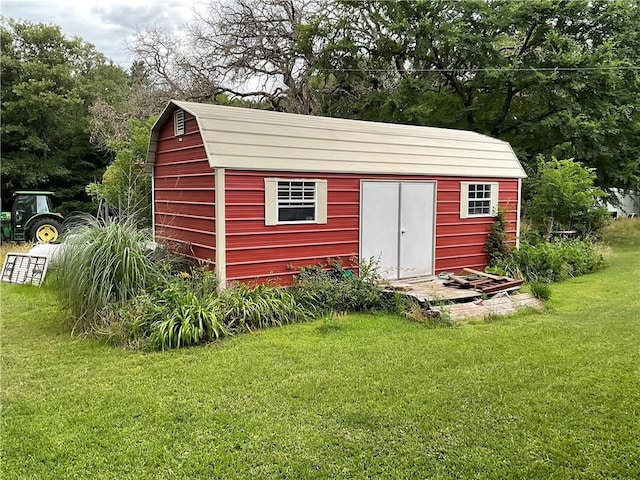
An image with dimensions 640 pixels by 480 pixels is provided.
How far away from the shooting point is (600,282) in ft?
30.0

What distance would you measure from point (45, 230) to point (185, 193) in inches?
280

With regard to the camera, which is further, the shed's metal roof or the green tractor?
the green tractor

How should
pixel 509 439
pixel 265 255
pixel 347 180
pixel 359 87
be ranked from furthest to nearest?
1. pixel 359 87
2. pixel 347 180
3. pixel 265 255
4. pixel 509 439

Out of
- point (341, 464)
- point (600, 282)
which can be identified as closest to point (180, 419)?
point (341, 464)

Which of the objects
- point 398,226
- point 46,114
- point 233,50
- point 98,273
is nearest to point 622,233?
point 398,226

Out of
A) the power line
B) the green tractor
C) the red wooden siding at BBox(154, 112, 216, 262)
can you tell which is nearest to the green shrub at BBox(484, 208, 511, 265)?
the red wooden siding at BBox(154, 112, 216, 262)

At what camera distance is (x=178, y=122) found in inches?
311

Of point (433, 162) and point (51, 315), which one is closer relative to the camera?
point (51, 315)

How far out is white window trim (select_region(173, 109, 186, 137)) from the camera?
306 inches

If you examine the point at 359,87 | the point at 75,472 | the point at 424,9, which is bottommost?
the point at 75,472

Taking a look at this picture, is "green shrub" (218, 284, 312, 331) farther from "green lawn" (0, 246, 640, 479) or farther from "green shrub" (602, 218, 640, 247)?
"green shrub" (602, 218, 640, 247)

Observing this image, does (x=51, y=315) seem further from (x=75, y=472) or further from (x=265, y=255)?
(x=75, y=472)

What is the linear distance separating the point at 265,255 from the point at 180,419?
12.2 feet

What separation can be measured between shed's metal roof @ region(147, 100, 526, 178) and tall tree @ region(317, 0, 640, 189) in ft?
19.9
